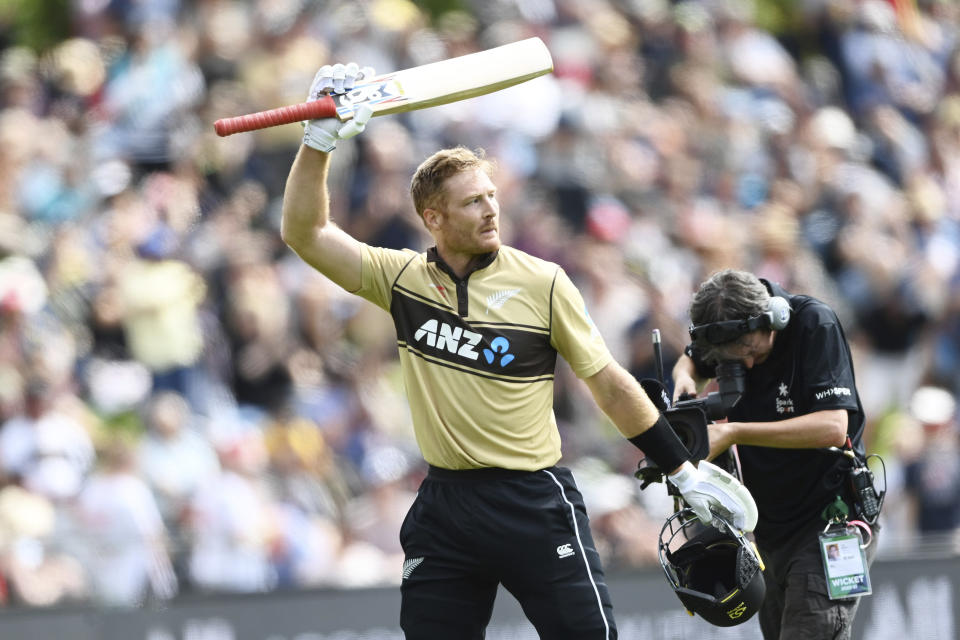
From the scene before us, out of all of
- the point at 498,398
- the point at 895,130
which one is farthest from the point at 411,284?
the point at 895,130

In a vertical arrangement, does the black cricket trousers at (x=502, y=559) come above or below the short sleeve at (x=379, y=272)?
below

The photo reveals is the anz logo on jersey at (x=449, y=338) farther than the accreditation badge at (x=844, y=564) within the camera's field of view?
No

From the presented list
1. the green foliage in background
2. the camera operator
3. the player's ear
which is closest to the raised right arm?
the player's ear

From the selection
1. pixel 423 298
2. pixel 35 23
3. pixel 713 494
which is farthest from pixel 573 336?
pixel 35 23

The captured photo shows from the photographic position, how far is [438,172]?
5.12m

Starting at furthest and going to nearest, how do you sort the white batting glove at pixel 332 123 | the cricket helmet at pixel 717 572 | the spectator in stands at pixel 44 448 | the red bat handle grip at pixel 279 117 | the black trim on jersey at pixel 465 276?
the spectator in stands at pixel 44 448 → the cricket helmet at pixel 717 572 → the black trim on jersey at pixel 465 276 → the white batting glove at pixel 332 123 → the red bat handle grip at pixel 279 117

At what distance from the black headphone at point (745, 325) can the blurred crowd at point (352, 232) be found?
322cm

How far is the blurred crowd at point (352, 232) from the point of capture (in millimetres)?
8617

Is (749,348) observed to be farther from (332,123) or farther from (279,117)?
(279,117)

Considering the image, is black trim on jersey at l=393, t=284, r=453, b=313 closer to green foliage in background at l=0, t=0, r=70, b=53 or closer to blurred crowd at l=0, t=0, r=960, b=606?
blurred crowd at l=0, t=0, r=960, b=606

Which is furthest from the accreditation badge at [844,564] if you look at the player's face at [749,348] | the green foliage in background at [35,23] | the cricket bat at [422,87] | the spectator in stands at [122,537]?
the green foliage in background at [35,23]

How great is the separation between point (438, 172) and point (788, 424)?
1698mm

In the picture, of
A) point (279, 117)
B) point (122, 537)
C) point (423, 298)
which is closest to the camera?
point (279, 117)

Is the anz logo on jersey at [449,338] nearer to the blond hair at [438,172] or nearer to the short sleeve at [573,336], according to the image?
the short sleeve at [573,336]
